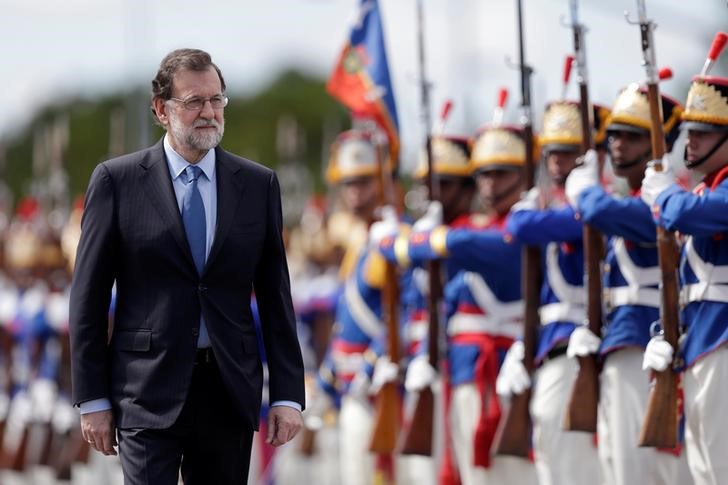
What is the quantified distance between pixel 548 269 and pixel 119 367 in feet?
11.3

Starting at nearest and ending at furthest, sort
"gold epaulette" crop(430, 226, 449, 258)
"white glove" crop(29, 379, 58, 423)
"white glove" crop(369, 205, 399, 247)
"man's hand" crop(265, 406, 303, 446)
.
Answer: "man's hand" crop(265, 406, 303, 446) → "gold epaulette" crop(430, 226, 449, 258) → "white glove" crop(369, 205, 399, 247) → "white glove" crop(29, 379, 58, 423)

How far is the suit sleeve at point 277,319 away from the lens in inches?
267

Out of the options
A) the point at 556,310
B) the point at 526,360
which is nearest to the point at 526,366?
the point at 526,360

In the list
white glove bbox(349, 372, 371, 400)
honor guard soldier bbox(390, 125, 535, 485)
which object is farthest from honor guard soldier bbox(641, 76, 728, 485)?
white glove bbox(349, 372, 371, 400)

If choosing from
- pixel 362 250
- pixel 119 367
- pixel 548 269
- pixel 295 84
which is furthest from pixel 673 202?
pixel 295 84

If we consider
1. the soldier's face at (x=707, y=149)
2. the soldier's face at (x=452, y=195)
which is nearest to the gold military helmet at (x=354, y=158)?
the soldier's face at (x=452, y=195)

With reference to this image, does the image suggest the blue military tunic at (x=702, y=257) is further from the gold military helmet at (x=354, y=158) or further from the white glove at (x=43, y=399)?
the white glove at (x=43, y=399)

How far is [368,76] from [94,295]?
5.50 m

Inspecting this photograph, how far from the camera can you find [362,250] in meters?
12.2

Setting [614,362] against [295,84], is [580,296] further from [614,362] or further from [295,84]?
[295,84]

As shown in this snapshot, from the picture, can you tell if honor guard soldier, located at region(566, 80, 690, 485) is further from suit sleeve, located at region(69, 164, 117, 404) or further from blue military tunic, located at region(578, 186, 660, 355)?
suit sleeve, located at region(69, 164, 117, 404)

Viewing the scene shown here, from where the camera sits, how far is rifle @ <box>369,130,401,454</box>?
449 inches

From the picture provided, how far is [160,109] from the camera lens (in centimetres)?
679

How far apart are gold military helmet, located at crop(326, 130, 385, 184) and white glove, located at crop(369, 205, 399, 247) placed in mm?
982
